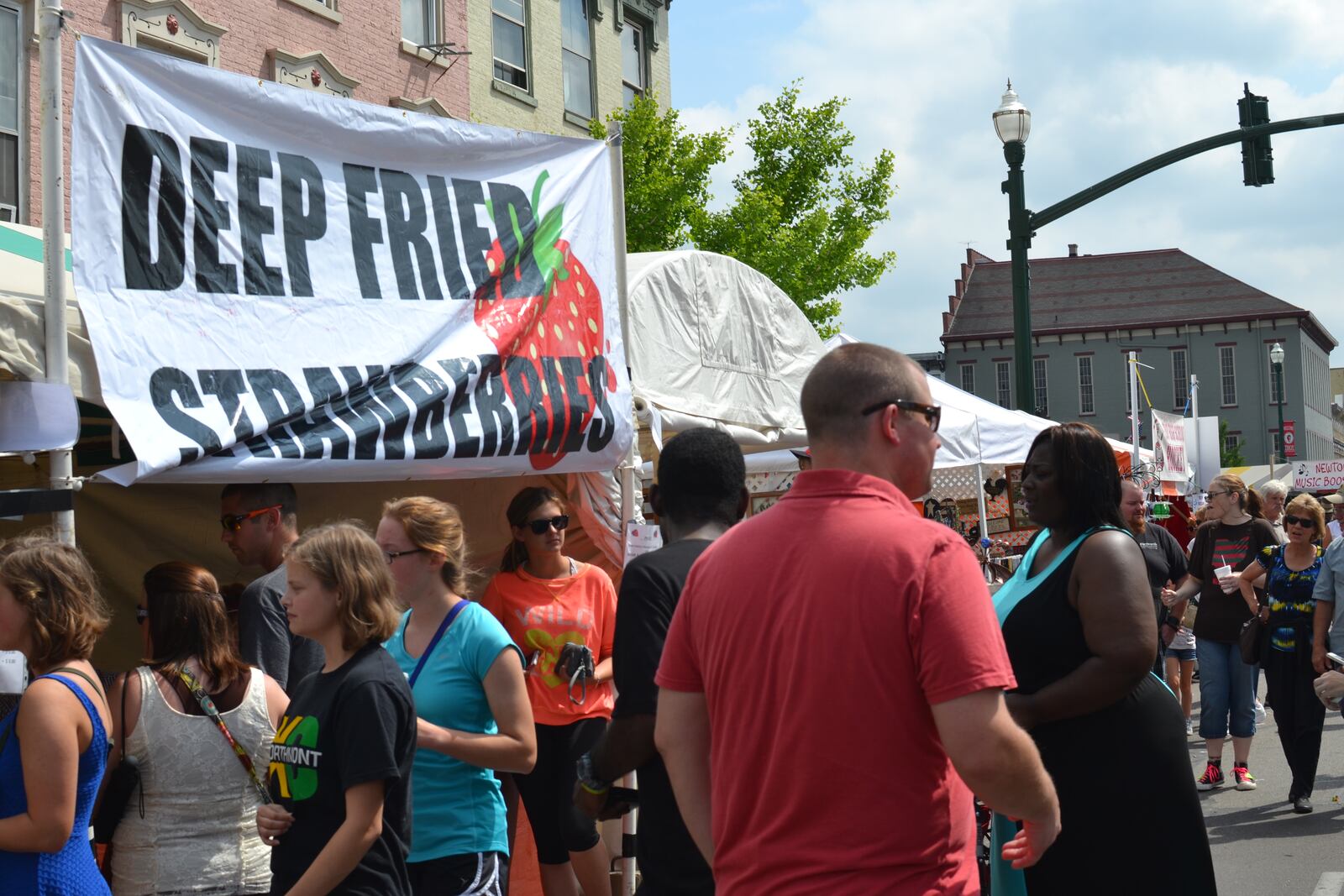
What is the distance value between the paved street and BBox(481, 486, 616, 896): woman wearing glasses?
8.89 ft

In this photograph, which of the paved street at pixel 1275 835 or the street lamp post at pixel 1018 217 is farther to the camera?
the street lamp post at pixel 1018 217

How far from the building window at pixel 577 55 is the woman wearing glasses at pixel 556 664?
16870mm

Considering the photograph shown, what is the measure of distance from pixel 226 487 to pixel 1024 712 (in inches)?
129

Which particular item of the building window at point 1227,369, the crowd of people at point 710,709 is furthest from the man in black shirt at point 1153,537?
the building window at point 1227,369

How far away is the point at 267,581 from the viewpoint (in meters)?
4.88

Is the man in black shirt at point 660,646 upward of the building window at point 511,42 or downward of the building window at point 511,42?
downward

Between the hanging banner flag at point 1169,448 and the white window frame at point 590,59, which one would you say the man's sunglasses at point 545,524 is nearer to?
the hanging banner flag at point 1169,448

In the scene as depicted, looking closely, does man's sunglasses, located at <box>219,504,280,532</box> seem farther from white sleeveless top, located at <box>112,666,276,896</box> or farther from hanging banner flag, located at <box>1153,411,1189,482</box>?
hanging banner flag, located at <box>1153,411,1189,482</box>

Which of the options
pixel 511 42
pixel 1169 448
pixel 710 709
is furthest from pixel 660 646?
pixel 1169 448

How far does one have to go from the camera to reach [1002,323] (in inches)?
3086

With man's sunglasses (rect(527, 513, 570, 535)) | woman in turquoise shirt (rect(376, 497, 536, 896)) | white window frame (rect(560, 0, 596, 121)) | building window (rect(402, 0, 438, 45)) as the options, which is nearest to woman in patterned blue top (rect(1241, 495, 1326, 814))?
man's sunglasses (rect(527, 513, 570, 535))

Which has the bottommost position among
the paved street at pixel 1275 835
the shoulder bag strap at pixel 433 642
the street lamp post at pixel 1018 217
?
the paved street at pixel 1275 835

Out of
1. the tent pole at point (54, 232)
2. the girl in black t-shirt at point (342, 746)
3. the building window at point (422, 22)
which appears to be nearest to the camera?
the girl in black t-shirt at point (342, 746)

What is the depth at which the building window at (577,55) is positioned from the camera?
2195cm
